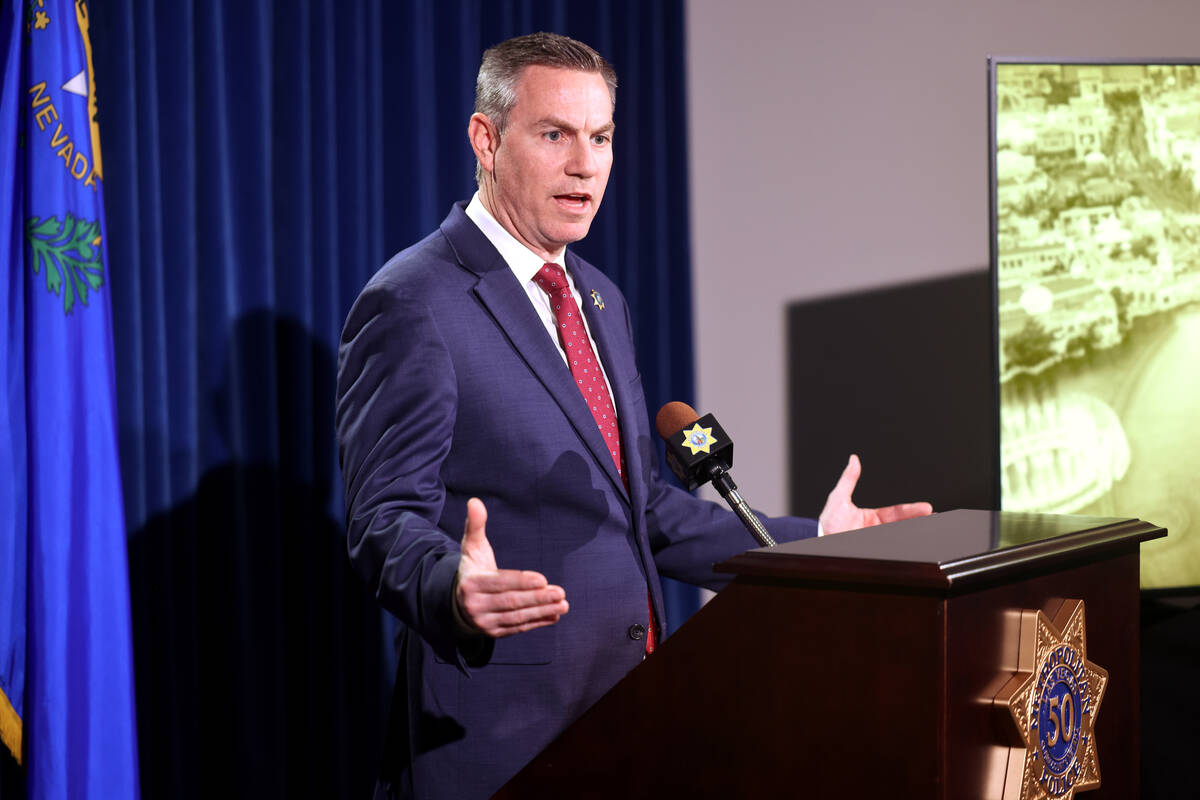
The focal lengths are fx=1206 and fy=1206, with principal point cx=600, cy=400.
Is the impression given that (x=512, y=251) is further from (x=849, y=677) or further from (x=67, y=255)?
(x=849, y=677)

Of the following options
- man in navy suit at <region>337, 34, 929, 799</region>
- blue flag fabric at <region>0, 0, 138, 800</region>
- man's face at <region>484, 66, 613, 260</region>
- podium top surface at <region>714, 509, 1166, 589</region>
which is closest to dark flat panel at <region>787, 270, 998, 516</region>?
man in navy suit at <region>337, 34, 929, 799</region>

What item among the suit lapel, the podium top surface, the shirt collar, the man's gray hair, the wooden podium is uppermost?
the man's gray hair

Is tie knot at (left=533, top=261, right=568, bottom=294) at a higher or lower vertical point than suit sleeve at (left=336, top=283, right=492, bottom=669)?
higher

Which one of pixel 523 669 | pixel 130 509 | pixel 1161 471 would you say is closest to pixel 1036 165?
pixel 1161 471

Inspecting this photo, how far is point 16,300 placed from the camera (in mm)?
1926

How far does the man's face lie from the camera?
1766 millimetres

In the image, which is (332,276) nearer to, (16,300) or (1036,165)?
(16,300)

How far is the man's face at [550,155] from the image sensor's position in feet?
5.79

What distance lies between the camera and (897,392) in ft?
12.0

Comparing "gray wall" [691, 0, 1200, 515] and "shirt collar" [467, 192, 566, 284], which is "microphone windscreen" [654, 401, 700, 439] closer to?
"shirt collar" [467, 192, 566, 284]

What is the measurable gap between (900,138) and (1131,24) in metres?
0.71

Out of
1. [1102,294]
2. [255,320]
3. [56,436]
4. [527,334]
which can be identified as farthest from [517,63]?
[1102,294]

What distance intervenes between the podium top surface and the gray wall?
2492mm

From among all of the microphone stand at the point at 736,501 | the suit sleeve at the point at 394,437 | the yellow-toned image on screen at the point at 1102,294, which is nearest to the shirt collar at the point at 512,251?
the suit sleeve at the point at 394,437
